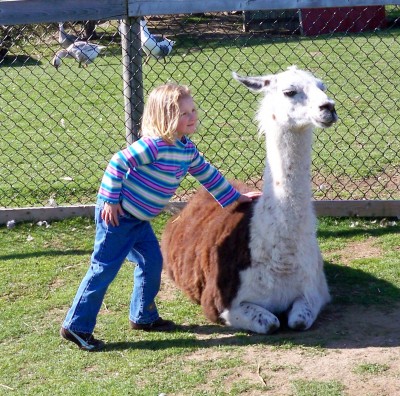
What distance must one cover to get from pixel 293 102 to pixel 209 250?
3.32 ft

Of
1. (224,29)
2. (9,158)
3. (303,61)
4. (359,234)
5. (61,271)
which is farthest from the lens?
(224,29)

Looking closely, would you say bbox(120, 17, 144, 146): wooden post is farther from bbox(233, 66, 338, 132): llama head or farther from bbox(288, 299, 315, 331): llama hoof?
bbox(288, 299, 315, 331): llama hoof

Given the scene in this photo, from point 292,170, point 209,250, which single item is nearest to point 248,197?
point 209,250

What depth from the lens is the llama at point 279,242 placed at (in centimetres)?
485

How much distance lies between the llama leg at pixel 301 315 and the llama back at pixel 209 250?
0.35m

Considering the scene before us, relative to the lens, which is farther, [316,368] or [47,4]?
[47,4]

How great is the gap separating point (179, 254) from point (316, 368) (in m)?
1.51

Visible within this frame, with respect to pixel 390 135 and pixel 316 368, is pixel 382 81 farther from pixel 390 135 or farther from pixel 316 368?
pixel 316 368

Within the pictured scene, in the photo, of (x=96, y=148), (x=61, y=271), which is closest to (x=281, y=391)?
(x=61, y=271)

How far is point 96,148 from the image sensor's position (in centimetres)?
910

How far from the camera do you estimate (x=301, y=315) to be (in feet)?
15.8

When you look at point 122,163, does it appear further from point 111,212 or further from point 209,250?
point 209,250

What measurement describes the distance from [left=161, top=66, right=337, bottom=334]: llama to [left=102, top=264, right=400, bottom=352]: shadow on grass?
0.24ft

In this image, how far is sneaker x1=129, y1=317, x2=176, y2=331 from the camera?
4977 millimetres
